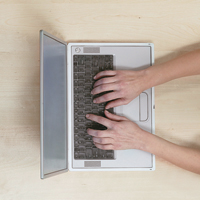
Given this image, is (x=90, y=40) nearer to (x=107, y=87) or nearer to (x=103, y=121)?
(x=107, y=87)

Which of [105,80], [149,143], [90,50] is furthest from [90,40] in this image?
[149,143]

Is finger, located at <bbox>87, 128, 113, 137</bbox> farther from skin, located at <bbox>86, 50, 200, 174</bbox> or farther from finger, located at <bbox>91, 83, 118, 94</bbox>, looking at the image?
finger, located at <bbox>91, 83, 118, 94</bbox>

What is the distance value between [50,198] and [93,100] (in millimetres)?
433

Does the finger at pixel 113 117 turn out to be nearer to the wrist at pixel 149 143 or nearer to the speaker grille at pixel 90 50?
the wrist at pixel 149 143

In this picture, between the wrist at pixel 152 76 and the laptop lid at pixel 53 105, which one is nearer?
the laptop lid at pixel 53 105

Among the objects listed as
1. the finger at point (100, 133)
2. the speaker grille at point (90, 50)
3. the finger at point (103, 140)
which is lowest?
the finger at point (103, 140)

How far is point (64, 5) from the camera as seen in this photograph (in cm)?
77

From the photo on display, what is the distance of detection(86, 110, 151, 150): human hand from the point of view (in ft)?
2.31

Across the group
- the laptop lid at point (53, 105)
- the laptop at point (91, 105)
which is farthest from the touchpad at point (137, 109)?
the laptop lid at point (53, 105)

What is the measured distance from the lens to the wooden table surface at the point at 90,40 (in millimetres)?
768

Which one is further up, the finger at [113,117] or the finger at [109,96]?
the finger at [109,96]

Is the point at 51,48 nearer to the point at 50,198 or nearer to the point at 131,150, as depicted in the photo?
the point at 131,150

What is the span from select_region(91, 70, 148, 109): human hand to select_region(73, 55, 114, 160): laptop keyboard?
29mm

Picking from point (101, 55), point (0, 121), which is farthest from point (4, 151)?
point (101, 55)
